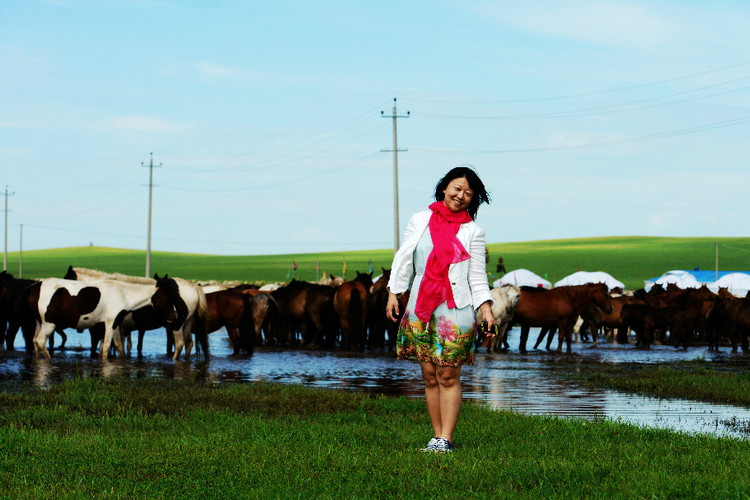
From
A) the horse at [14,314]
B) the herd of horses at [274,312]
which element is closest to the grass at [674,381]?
the herd of horses at [274,312]

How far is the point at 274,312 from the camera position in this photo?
1091 inches

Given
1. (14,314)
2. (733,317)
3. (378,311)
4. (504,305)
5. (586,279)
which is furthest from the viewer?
(586,279)

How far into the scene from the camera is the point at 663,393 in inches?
577

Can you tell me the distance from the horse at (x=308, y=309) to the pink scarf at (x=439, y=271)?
21.3m

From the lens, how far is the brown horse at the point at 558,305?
91.5 feet

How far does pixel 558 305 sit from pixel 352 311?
602 cm

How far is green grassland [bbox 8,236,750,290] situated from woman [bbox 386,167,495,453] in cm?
8968

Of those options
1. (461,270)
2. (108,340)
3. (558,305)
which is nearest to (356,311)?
(558,305)

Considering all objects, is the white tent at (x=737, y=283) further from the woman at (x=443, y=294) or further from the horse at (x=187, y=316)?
the woman at (x=443, y=294)

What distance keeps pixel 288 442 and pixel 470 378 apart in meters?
9.39

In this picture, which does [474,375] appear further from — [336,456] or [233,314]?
[336,456]

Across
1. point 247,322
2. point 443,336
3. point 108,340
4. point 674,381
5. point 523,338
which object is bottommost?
point 523,338

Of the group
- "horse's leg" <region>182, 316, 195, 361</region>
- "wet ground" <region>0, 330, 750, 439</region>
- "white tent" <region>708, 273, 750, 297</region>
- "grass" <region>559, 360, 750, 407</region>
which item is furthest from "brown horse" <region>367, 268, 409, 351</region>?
"white tent" <region>708, 273, 750, 297</region>

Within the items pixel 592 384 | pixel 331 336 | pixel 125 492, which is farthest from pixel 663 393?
pixel 331 336
